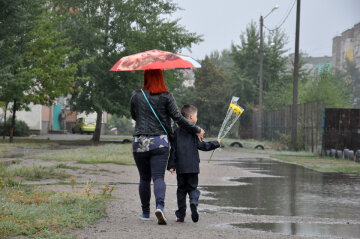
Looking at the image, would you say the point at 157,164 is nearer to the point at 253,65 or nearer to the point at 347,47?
the point at 253,65

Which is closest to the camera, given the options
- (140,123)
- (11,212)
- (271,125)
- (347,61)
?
(11,212)

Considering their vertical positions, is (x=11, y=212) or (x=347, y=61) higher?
(x=347, y=61)

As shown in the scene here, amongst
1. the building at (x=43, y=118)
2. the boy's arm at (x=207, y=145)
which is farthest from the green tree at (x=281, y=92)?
the boy's arm at (x=207, y=145)

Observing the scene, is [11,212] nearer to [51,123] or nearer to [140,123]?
[140,123]

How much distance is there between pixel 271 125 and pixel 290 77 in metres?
19.4

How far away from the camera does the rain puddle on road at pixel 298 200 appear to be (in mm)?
6719

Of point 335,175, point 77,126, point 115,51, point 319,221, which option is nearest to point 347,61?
point 77,126

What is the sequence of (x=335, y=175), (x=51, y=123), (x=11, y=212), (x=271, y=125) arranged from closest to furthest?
1. (x=11, y=212)
2. (x=335, y=175)
3. (x=271, y=125)
4. (x=51, y=123)

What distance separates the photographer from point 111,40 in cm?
3062

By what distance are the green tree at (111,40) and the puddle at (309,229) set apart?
2256 cm

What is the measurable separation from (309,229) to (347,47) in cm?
10829

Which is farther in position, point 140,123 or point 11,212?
point 140,123

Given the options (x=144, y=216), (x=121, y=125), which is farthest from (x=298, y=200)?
(x=121, y=125)

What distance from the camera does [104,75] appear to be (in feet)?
98.5
